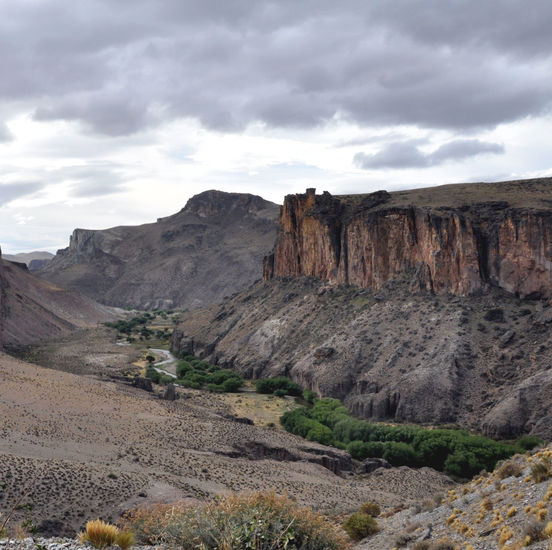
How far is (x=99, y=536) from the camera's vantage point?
13.2m

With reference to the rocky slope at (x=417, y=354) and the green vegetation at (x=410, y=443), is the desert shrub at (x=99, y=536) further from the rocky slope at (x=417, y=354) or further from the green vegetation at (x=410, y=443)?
the rocky slope at (x=417, y=354)

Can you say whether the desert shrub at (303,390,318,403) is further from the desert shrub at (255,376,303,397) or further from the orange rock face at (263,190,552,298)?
the orange rock face at (263,190,552,298)

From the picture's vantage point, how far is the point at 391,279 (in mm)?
71812

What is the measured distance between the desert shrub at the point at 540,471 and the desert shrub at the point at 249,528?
583 centimetres

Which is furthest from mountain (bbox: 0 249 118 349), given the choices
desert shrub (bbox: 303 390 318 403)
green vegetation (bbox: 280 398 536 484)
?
green vegetation (bbox: 280 398 536 484)

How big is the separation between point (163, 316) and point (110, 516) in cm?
14926

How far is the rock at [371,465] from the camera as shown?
39.1 meters

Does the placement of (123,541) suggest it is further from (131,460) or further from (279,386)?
(279,386)

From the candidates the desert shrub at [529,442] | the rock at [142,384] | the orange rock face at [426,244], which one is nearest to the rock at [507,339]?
the orange rock face at [426,244]

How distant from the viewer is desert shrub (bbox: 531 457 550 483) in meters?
16.9

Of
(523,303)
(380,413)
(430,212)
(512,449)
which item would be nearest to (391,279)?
(430,212)

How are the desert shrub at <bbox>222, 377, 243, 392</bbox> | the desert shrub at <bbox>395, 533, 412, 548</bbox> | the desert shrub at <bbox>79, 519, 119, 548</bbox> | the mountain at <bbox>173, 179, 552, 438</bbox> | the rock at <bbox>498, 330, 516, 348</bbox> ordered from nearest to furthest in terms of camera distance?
1. the desert shrub at <bbox>79, 519, 119, 548</bbox>
2. the desert shrub at <bbox>395, 533, 412, 548</bbox>
3. the mountain at <bbox>173, 179, 552, 438</bbox>
4. the rock at <bbox>498, 330, 516, 348</bbox>
5. the desert shrub at <bbox>222, 377, 243, 392</bbox>

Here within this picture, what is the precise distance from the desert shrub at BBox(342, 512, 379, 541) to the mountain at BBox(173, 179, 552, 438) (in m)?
27.6

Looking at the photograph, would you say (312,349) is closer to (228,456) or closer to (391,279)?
(391,279)
